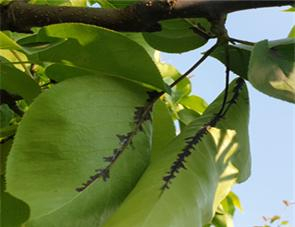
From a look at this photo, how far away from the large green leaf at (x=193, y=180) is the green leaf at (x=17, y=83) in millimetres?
171

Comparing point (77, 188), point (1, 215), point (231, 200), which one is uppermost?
point (77, 188)

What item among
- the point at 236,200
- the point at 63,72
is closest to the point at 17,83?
the point at 63,72

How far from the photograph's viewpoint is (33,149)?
1.80 feet

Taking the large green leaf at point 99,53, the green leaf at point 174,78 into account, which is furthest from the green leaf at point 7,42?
the green leaf at point 174,78

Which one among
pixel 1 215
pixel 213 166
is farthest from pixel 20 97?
pixel 213 166

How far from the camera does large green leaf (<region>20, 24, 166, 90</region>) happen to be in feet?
1.90

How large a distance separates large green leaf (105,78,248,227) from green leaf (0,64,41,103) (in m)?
0.17

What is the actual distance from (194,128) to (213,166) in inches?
1.9

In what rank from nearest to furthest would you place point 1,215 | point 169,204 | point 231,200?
point 169,204 < point 1,215 < point 231,200

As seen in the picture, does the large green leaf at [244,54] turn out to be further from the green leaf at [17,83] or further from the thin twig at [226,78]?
the green leaf at [17,83]

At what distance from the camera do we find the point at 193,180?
A: 0.57 m

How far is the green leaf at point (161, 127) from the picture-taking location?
0.66 meters

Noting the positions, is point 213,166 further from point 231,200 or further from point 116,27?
point 231,200

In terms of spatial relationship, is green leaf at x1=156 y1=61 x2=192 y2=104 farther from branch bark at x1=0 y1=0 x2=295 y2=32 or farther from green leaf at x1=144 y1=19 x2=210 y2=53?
branch bark at x1=0 y1=0 x2=295 y2=32
